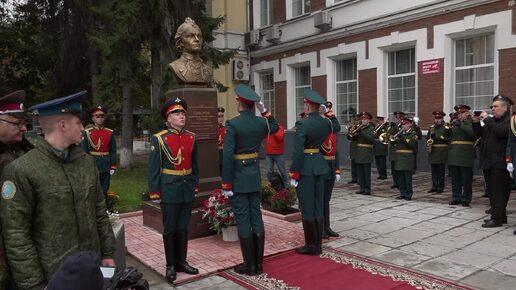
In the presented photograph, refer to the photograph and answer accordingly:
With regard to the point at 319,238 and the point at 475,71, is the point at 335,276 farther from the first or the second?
the point at 475,71

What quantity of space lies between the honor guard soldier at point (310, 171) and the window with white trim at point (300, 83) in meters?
12.4

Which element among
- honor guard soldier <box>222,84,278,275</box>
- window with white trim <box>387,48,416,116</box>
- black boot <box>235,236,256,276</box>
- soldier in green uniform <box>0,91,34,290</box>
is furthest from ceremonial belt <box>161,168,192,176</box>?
window with white trim <box>387,48,416,116</box>

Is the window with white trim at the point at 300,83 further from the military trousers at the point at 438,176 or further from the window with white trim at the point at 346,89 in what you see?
the military trousers at the point at 438,176

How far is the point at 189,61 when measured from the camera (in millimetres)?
7066

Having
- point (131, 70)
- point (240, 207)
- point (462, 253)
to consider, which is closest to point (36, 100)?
point (131, 70)

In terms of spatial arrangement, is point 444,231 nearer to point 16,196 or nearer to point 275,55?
point 16,196

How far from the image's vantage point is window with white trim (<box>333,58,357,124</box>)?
1584cm

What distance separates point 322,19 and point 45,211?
584 inches

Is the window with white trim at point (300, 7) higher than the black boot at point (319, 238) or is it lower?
higher

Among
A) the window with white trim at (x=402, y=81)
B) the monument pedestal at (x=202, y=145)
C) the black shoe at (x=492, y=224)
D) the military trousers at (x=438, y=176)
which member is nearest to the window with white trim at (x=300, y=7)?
the window with white trim at (x=402, y=81)

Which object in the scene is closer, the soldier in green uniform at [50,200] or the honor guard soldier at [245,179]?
the soldier in green uniform at [50,200]

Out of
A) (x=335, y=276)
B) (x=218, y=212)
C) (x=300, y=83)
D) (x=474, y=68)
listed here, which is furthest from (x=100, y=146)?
(x=300, y=83)

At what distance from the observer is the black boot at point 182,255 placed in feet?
16.4

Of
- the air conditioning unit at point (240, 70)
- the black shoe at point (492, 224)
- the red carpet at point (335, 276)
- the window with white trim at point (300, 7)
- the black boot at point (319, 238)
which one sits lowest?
the red carpet at point (335, 276)
